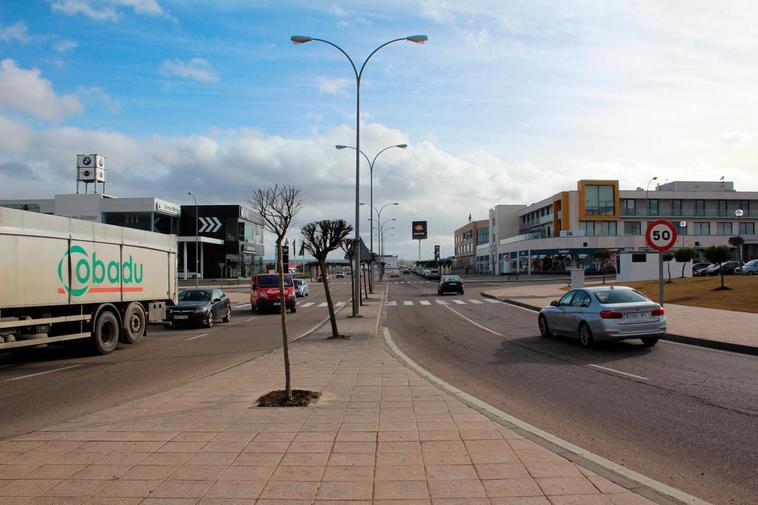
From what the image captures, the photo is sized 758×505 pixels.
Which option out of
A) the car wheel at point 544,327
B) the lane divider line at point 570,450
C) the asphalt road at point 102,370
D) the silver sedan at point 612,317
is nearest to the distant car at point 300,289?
the asphalt road at point 102,370

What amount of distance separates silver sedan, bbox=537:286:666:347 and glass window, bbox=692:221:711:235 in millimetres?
76633

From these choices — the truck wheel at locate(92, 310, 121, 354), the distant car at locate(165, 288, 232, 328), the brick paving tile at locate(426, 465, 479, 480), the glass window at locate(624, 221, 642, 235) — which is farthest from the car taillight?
the glass window at locate(624, 221, 642, 235)

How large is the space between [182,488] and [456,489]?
2.15 m

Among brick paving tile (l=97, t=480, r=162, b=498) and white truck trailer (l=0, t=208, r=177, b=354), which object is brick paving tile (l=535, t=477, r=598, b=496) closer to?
brick paving tile (l=97, t=480, r=162, b=498)

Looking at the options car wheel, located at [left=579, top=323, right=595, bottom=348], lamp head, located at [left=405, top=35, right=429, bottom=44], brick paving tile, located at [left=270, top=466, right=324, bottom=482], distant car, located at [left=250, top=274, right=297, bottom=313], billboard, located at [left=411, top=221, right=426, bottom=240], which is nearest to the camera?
brick paving tile, located at [left=270, top=466, right=324, bottom=482]

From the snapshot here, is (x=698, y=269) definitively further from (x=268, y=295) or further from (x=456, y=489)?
(x=456, y=489)

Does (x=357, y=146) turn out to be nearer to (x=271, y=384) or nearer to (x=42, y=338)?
(x=42, y=338)

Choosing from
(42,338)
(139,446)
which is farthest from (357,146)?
(139,446)

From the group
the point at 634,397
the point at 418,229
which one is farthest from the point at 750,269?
the point at 634,397

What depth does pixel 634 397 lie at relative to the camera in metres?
8.30

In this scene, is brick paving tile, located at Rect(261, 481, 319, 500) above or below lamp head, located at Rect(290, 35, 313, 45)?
below

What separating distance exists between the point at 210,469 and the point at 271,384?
4032 mm

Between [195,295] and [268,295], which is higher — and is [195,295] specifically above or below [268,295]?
above

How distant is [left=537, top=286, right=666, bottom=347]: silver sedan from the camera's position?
1284 centimetres
